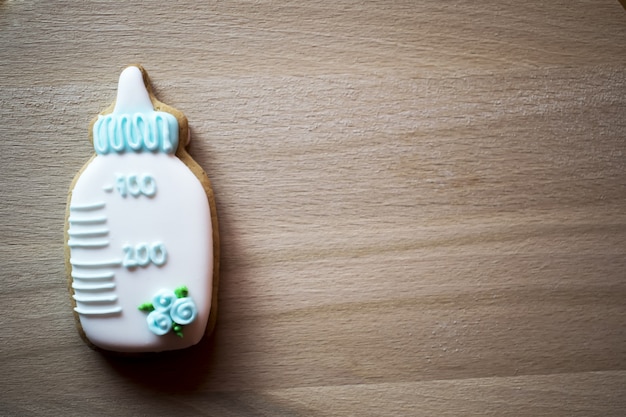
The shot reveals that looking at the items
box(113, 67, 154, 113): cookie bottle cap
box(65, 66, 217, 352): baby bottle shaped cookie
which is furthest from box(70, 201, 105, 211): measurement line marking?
box(113, 67, 154, 113): cookie bottle cap

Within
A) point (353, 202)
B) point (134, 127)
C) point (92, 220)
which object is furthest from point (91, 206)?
point (353, 202)

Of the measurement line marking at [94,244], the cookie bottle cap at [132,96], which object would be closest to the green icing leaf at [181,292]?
the measurement line marking at [94,244]

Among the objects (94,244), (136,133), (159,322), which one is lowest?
(159,322)

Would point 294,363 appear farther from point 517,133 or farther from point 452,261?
point 517,133

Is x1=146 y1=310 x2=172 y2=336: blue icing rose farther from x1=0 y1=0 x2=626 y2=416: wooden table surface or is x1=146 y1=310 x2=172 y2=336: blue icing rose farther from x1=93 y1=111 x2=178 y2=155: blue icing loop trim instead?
x1=93 y1=111 x2=178 y2=155: blue icing loop trim

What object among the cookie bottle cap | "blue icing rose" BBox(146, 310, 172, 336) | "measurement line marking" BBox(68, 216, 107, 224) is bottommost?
"blue icing rose" BBox(146, 310, 172, 336)

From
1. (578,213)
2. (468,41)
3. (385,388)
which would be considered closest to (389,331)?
(385,388)

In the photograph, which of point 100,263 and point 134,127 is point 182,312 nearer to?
point 100,263
